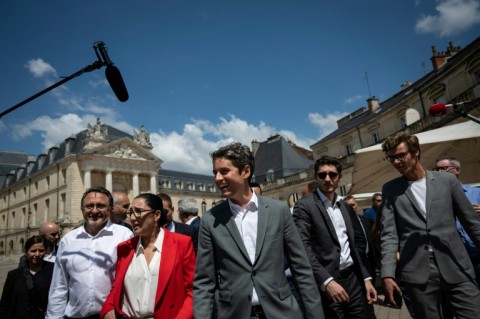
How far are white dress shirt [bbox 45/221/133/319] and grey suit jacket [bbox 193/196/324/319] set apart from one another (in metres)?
1.25

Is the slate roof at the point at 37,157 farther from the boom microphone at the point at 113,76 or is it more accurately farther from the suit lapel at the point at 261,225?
the suit lapel at the point at 261,225

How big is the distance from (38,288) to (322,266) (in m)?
3.45

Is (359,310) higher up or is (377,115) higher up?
(377,115)

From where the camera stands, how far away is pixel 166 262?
2670mm

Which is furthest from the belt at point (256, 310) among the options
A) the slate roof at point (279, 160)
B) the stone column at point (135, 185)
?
the stone column at point (135, 185)

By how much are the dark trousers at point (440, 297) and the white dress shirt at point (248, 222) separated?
1.38 m

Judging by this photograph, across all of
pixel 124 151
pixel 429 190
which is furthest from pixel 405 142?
pixel 124 151

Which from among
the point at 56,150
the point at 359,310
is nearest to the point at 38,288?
the point at 359,310

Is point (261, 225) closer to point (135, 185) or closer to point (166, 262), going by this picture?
point (166, 262)

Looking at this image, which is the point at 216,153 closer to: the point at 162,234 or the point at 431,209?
the point at 162,234

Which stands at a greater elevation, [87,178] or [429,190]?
[87,178]

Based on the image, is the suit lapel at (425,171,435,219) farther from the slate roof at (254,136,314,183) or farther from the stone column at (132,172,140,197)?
the stone column at (132,172,140,197)

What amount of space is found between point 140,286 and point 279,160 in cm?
3794

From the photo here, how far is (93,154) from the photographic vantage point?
4178cm
